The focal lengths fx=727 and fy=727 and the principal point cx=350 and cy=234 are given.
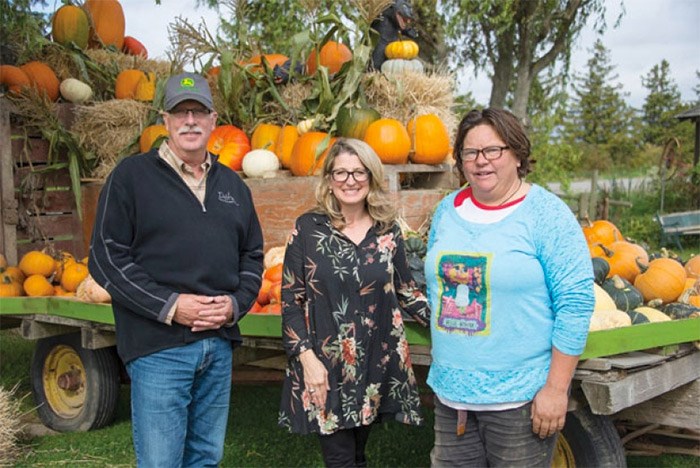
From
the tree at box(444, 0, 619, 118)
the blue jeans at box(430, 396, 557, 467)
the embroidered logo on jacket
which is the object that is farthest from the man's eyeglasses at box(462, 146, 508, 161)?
the tree at box(444, 0, 619, 118)

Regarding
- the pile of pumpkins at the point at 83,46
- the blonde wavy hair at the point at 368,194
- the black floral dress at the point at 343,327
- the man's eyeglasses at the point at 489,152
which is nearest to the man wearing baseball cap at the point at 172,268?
the black floral dress at the point at 343,327

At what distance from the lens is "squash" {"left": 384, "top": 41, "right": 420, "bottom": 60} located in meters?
5.66

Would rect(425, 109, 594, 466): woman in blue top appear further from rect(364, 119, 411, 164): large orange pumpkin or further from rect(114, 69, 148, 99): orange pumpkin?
rect(114, 69, 148, 99): orange pumpkin

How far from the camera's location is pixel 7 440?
425cm

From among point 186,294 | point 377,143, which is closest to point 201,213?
point 186,294

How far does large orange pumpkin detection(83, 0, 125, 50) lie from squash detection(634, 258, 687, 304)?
569 cm

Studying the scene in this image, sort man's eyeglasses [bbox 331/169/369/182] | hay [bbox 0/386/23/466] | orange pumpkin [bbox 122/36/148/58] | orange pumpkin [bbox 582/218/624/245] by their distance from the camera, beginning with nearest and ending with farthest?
man's eyeglasses [bbox 331/169/369/182], hay [bbox 0/386/23/466], orange pumpkin [bbox 582/218/624/245], orange pumpkin [bbox 122/36/148/58]

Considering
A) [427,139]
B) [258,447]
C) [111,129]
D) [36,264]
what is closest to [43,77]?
[111,129]

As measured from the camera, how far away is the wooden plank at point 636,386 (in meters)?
2.66

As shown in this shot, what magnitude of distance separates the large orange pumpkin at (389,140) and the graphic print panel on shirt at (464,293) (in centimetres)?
241

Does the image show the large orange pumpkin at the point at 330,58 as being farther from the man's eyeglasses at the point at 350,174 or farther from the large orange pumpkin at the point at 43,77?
the man's eyeglasses at the point at 350,174

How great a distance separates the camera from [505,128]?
2312 mm

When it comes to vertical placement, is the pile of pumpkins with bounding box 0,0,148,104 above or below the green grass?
above

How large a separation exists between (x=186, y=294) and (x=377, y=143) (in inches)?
92.8
